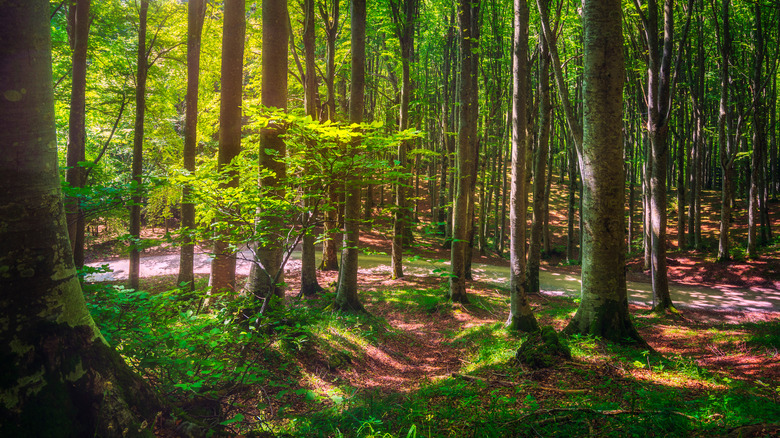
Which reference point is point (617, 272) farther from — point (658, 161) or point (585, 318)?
point (658, 161)

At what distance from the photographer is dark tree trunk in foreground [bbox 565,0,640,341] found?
5285mm

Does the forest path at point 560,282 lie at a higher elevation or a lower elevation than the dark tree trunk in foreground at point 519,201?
lower

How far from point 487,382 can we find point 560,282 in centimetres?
1160

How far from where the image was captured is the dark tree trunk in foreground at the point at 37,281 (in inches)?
81.2

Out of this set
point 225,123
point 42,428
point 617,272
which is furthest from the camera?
point 225,123

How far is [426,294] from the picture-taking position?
35.2 ft

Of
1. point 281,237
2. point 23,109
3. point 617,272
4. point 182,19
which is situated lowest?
point 617,272

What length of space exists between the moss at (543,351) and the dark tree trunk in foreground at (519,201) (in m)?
2.08

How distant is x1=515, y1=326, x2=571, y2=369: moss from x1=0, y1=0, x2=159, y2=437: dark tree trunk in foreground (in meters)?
4.19

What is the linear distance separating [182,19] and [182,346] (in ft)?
44.4

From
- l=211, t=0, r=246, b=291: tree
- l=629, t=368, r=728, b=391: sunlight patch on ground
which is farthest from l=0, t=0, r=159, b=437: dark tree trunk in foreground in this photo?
l=629, t=368, r=728, b=391: sunlight patch on ground

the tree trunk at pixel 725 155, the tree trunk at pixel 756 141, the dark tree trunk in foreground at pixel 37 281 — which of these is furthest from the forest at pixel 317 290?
the tree trunk at pixel 756 141

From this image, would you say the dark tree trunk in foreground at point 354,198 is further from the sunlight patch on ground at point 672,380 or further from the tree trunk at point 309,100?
the sunlight patch on ground at point 672,380

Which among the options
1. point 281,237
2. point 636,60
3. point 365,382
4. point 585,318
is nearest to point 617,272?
point 585,318
